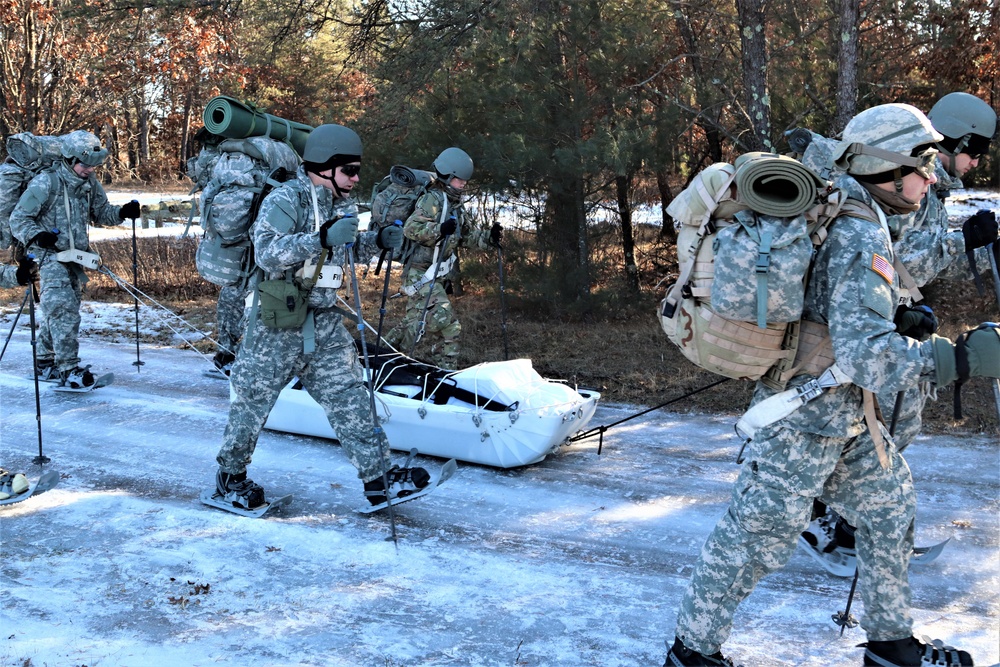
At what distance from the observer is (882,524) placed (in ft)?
11.3

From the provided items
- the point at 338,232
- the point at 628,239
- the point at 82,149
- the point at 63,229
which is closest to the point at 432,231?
the point at 338,232

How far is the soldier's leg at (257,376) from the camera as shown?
5336 millimetres

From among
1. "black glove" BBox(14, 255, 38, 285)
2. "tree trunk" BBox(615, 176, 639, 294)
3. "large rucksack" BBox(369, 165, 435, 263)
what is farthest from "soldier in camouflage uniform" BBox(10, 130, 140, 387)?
"tree trunk" BBox(615, 176, 639, 294)

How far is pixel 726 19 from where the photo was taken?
457 inches

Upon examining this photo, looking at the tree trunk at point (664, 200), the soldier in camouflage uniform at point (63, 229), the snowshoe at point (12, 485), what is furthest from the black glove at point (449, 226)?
the snowshoe at point (12, 485)

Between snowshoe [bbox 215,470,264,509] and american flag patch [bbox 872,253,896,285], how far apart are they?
156 inches

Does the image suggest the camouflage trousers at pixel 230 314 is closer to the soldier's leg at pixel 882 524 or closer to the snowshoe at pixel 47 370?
the snowshoe at pixel 47 370

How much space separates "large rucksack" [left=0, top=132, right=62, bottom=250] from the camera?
26.6 feet

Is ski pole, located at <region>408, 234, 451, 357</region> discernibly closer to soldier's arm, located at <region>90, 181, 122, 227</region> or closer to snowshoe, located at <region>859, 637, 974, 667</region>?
soldier's arm, located at <region>90, 181, 122, 227</region>

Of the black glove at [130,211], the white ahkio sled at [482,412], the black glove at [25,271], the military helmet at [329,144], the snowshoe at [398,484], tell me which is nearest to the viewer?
the military helmet at [329,144]

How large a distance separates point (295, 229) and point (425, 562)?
204 centimetres

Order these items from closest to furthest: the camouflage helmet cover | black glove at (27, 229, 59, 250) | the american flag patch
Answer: the american flag patch < the camouflage helmet cover < black glove at (27, 229, 59, 250)

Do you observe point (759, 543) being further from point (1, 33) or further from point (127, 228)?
point (127, 228)

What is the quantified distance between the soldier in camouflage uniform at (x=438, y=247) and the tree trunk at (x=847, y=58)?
11.6ft
